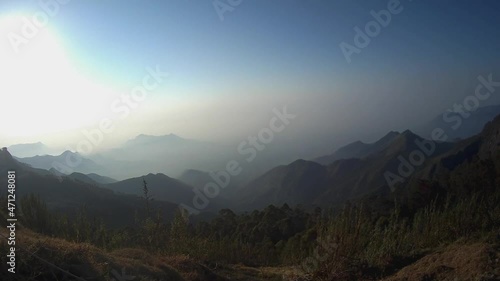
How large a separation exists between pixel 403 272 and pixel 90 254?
15.0 ft

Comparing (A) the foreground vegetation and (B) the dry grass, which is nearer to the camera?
(B) the dry grass

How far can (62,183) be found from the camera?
62.3 metres

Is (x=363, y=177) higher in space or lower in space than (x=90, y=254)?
lower

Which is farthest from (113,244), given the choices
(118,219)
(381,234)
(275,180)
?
(275,180)

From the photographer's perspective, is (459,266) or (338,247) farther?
(338,247)

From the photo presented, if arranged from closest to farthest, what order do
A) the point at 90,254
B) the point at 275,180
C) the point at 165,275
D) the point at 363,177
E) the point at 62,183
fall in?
the point at 90,254 < the point at 165,275 < the point at 62,183 < the point at 363,177 < the point at 275,180

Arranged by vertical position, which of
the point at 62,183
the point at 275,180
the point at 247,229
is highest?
the point at 62,183

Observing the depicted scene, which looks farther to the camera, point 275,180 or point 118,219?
point 275,180

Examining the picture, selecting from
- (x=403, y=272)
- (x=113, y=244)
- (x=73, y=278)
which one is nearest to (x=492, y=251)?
(x=403, y=272)

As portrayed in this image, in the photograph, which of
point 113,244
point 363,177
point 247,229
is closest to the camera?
point 113,244

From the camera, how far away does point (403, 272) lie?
5156 mm

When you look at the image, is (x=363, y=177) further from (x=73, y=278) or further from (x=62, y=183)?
(x=73, y=278)

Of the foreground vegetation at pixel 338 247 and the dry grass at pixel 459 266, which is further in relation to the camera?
the foreground vegetation at pixel 338 247

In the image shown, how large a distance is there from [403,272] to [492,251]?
1194 millimetres
